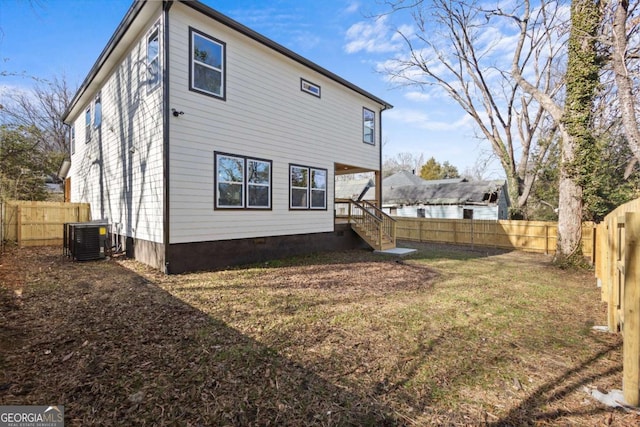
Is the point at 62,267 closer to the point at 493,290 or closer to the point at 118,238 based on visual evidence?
the point at 118,238

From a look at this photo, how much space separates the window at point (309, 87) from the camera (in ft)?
32.1

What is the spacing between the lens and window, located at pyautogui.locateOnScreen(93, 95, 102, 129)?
10.9 m

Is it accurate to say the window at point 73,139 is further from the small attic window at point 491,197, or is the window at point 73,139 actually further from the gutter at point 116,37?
the small attic window at point 491,197

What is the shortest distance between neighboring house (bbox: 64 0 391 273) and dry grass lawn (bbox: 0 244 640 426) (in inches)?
72.4

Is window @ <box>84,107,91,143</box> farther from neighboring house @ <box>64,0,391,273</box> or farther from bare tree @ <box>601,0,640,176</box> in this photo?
bare tree @ <box>601,0,640,176</box>

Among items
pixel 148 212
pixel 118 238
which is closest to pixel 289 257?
pixel 148 212

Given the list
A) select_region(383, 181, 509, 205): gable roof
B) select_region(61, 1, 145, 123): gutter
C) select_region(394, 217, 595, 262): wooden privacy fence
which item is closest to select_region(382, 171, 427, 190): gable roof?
→ select_region(383, 181, 509, 205): gable roof

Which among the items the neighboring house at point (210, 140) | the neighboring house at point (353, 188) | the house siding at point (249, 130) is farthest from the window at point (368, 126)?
the neighboring house at point (353, 188)

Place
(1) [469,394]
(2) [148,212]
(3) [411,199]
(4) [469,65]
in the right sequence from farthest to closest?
(3) [411,199], (4) [469,65], (2) [148,212], (1) [469,394]

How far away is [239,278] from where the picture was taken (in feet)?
21.8

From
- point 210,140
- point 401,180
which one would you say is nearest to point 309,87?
point 210,140

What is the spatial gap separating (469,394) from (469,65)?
17.1 m

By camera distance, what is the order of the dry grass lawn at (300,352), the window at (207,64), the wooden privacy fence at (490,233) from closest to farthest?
the dry grass lawn at (300,352) → the window at (207,64) → the wooden privacy fence at (490,233)

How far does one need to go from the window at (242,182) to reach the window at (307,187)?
1.02m
